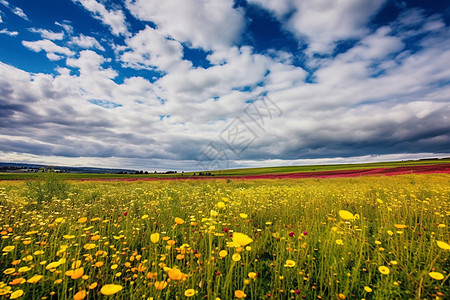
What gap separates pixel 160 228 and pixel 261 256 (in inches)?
86.4

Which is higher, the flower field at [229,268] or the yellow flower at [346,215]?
the yellow flower at [346,215]

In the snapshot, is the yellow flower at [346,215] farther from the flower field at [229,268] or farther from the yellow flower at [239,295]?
the yellow flower at [239,295]

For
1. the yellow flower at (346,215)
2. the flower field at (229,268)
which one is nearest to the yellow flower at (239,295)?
the flower field at (229,268)

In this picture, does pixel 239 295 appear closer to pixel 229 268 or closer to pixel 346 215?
pixel 229 268

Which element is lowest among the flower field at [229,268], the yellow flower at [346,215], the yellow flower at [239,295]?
the flower field at [229,268]

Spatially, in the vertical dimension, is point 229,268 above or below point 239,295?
below

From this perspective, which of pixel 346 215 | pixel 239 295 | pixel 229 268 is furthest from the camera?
pixel 229 268

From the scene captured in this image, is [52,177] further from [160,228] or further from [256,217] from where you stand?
[256,217]

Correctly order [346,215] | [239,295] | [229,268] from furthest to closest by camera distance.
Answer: [229,268]
[346,215]
[239,295]

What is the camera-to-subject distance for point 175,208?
5.93 metres

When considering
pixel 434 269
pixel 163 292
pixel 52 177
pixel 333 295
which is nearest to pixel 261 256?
pixel 333 295

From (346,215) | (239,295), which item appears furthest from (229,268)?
(346,215)

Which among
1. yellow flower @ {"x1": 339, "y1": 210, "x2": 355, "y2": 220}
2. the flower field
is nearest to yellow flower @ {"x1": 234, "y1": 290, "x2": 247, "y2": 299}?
the flower field

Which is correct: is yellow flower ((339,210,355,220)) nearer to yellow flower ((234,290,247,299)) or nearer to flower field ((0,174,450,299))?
flower field ((0,174,450,299))
